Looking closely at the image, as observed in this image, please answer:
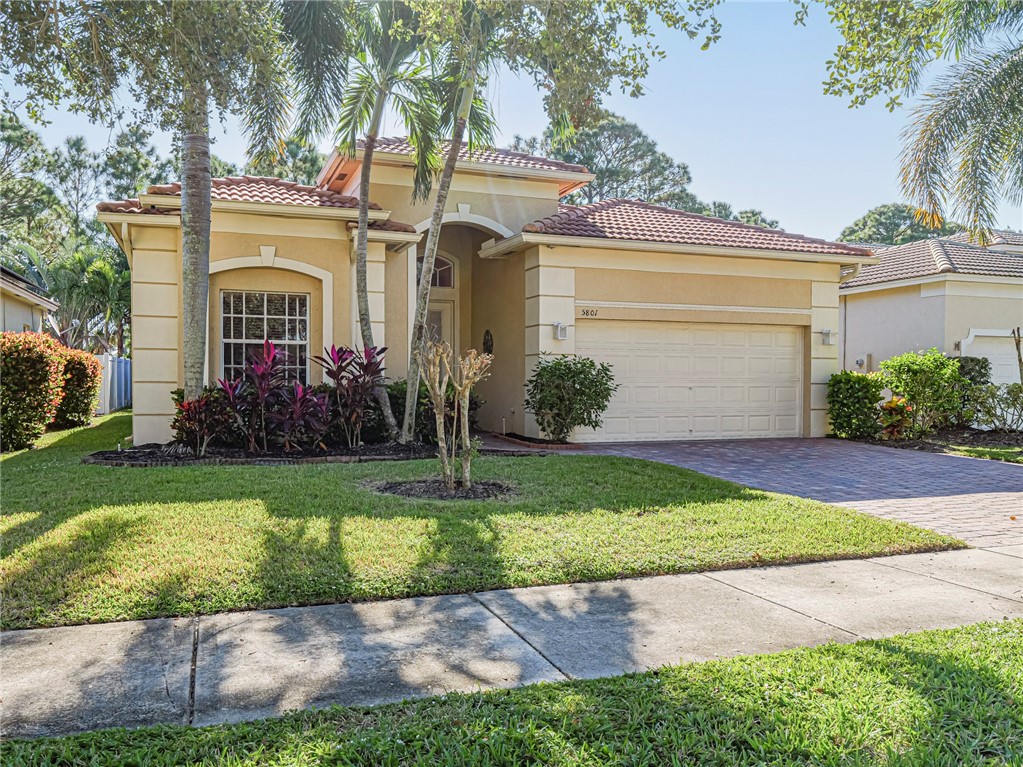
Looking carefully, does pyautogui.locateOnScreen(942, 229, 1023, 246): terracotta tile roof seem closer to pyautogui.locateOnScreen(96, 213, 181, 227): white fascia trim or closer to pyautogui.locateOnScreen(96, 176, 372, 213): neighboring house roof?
→ pyautogui.locateOnScreen(96, 176, 372, 213): neighboring house roof

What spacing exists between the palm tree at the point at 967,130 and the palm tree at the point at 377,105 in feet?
28.7

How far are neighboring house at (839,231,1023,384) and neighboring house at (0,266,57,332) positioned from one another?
21284 mm

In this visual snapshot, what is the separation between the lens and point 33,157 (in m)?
31.1

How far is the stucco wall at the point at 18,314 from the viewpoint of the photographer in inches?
749

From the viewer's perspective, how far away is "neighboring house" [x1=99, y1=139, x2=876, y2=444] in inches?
496

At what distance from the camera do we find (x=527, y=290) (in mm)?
14562

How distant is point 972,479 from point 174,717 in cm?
1060

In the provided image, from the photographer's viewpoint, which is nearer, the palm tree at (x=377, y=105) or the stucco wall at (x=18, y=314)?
the palm tree at (x=377, y=105)

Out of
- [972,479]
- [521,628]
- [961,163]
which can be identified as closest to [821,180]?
[961,163]

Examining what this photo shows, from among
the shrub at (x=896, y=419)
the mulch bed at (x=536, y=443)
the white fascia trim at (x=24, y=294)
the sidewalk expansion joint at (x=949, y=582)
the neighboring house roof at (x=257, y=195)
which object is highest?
the neighboring house roof at (x=257, y=195)

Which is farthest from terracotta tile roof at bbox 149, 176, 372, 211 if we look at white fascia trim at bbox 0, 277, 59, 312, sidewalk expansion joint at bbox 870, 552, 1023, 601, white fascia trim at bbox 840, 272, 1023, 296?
white fascia trim at bbox 840, 272, 1023, 296

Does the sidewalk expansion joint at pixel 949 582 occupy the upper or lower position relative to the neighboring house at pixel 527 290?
lower

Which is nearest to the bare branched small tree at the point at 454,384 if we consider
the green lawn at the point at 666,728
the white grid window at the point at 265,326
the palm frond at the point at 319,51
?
the green lawn at the point at 666,728

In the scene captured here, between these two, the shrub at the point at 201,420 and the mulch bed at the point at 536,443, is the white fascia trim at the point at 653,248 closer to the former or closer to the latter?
the mulch bed at the point at 536,443
